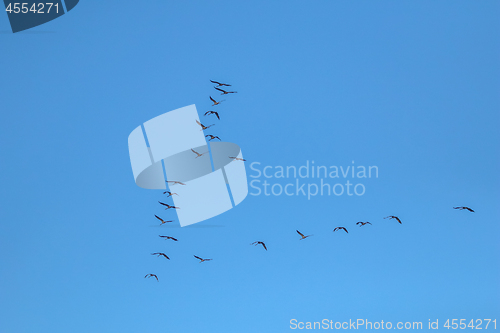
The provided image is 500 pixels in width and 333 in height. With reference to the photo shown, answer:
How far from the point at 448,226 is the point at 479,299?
41 cm

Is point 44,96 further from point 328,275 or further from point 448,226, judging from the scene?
point 448,226

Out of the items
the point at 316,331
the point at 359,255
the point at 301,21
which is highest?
the point at 301,21

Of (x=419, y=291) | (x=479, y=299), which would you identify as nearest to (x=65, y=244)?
(x=419, y=291)

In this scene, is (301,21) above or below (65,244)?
above

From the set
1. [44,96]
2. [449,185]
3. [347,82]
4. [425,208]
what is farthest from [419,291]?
[44,96]

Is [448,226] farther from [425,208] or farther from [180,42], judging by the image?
[180,42]

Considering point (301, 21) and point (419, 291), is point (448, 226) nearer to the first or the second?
point (419, 291)

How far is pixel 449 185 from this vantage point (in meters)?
1.36

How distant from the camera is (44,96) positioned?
1370 mm

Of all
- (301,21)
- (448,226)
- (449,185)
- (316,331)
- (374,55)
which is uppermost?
(301,21)

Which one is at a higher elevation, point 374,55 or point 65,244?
point 374,55

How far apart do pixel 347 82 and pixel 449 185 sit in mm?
725

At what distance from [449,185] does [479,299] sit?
0.59 meters

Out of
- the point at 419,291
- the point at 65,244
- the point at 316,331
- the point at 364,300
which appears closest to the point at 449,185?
the point at 419,291
